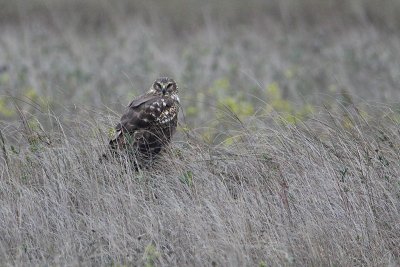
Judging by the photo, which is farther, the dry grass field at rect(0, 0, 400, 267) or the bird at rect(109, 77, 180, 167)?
the bird at rect(109, 77, 180, 167)

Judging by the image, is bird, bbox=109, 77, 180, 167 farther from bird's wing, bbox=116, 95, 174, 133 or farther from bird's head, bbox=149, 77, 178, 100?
bird's head, bbox=149, 77, 178, 100

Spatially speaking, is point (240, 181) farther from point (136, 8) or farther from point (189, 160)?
point (136, 8)

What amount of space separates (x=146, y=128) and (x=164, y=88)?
1.93ft

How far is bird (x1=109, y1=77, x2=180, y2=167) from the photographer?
662cm

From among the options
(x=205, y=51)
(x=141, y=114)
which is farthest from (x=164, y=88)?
(x=205, y=51)

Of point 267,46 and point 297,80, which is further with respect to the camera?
point 267,46

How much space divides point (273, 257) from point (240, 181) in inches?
40.3

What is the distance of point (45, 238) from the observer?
5.58m

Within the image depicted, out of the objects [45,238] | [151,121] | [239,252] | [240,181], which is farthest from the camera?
[151,121]

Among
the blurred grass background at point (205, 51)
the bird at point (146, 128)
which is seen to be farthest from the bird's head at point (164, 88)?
the blurred grass background at point (205, 51)

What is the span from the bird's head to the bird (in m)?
0.28

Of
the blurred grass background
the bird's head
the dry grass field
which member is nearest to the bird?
the dry grass field

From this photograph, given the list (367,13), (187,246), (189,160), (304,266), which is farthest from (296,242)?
(367,13)

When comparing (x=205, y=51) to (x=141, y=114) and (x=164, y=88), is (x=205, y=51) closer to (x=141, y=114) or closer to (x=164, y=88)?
(x=164, y=88)
